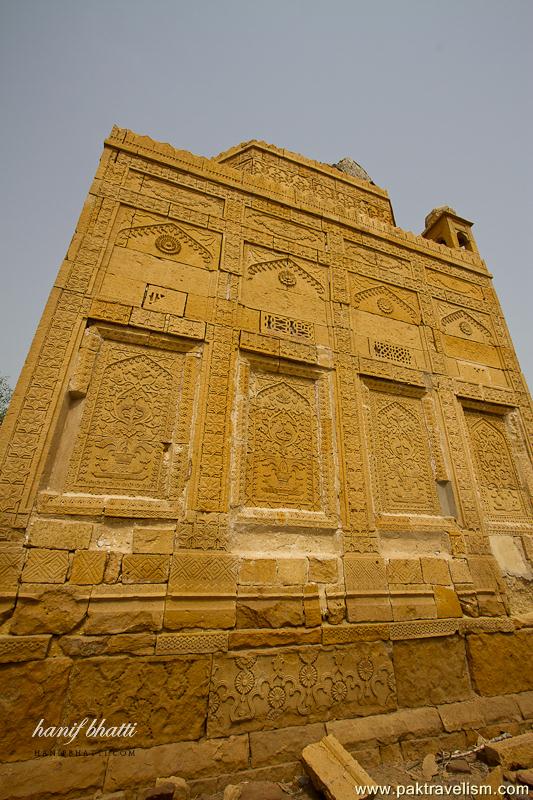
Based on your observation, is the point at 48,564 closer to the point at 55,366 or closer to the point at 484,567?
the point at 55,366

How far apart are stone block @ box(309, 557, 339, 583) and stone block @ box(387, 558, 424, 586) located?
0.51m

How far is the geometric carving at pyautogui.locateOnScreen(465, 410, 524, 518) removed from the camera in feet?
13.6

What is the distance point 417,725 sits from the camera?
2.76 m

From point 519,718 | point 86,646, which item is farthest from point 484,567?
point 86,646

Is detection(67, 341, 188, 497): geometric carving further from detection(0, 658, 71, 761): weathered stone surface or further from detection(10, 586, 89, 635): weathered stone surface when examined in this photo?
detection(0, 658, 71, 761): weathered stone surface

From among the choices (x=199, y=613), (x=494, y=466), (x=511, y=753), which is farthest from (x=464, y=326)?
(x=199, y=613)

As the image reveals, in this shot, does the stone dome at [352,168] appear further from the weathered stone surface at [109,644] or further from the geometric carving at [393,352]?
the weathered stone surface at [109,644]

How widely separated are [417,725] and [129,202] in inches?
205

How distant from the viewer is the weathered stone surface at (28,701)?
6.88 feet

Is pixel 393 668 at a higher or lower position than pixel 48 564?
lower

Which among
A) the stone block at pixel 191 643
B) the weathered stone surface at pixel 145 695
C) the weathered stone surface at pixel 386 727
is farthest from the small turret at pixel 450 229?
the weathered stone surface at pixel 145 695

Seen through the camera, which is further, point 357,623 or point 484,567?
point 484,567

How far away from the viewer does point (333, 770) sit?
7.38ft

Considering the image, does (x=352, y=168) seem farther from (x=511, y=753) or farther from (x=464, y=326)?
(x=511, y=753)
